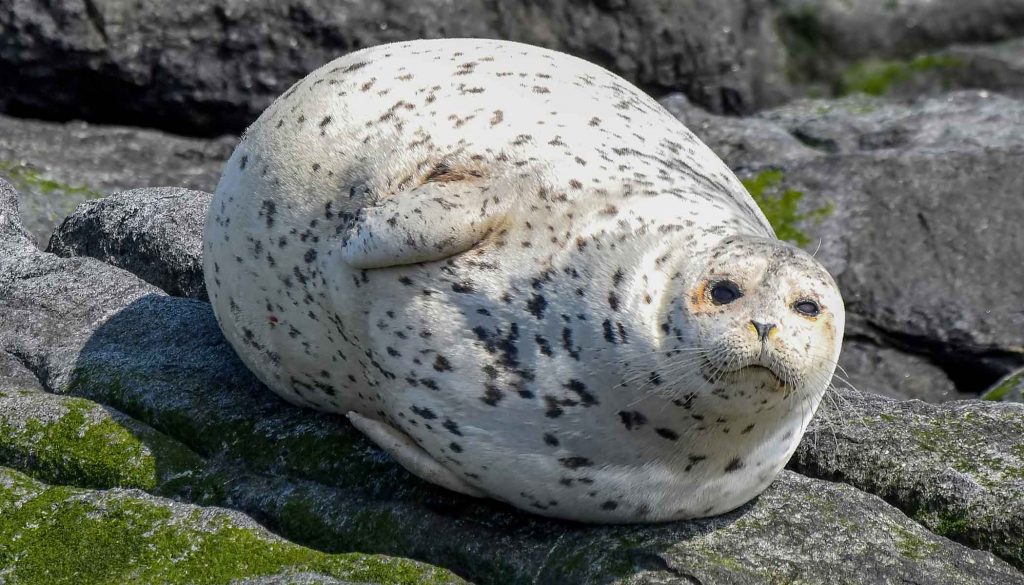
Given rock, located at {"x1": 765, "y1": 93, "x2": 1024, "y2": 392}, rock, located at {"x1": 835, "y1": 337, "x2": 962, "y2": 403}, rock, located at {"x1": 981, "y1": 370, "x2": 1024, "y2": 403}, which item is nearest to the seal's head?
rock, located at {"x1": 981, "y1": 370, "x2": 1024, "y2": 403}

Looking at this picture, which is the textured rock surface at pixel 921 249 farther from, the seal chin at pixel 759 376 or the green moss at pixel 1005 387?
the seal chin at pixel 759 376

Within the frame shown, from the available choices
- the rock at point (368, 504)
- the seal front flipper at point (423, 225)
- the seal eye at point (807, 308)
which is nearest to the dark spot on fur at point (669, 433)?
the rock at point (368, 504)

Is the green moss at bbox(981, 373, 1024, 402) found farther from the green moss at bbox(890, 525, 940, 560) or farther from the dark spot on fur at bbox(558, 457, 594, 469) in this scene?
the dark spot on fur at bbox(558, 457, 594, 469)

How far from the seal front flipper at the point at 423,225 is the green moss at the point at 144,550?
114 centimetres

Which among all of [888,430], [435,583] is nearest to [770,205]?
[888,430]

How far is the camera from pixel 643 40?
13328 millimetres

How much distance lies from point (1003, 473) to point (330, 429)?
9.41ft

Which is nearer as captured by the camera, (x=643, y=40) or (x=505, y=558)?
(x=505, y=558)

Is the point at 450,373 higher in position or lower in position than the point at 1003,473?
higher

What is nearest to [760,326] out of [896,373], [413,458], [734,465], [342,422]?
[734,465]

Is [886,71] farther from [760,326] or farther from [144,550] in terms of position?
[144,550]

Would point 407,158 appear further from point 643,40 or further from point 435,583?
point 643,40

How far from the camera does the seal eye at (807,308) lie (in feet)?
16.5

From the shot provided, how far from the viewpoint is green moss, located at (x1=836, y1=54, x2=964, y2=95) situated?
679 inches
